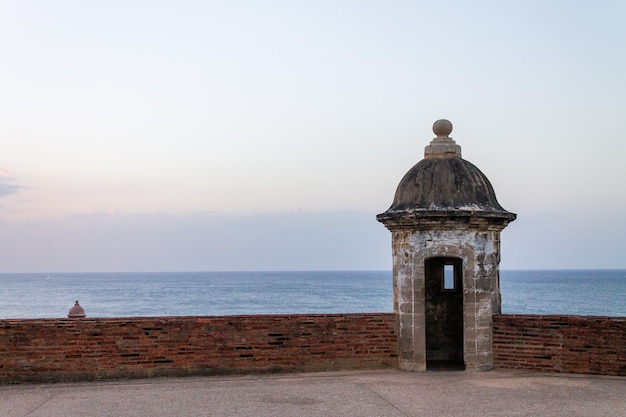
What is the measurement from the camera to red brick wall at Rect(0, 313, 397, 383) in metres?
9.22

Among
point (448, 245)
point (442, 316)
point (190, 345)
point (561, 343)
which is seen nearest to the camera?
point (190, 345)

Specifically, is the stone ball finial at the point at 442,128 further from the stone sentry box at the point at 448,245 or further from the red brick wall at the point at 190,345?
the red brick wall at the point at 190,345

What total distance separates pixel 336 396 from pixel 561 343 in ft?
11.1

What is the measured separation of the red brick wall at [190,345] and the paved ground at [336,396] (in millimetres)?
214

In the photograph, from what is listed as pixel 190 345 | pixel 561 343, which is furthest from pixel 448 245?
pixel 190 345

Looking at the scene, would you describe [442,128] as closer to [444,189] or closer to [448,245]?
[444,189]

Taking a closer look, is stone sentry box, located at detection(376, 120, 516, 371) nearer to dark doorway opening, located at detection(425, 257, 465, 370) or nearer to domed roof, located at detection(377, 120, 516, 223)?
domed roof, located at detection(377, 120, 516, 223)

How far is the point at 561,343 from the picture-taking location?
9.71 metres

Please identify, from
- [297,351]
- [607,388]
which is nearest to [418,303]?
[297,351]

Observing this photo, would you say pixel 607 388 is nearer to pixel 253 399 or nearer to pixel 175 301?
pixel 253 399

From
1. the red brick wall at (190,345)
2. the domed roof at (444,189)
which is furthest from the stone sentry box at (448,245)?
the red brick wall at (190,345)

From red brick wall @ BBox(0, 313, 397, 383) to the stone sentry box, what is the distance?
33cm

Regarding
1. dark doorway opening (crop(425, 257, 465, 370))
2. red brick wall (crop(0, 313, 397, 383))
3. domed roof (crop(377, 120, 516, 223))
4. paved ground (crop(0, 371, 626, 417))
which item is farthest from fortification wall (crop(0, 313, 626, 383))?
dark doorway opening (crop(425, 257, 465, 370))

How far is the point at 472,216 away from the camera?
392 inches
